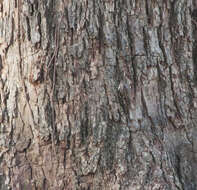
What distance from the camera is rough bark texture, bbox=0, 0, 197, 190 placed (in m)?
2.27

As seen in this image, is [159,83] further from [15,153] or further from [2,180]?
[2,180]

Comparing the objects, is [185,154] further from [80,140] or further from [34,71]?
[34,71]

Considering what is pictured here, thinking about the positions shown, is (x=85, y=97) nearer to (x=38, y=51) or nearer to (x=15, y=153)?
(x=38, y=51)

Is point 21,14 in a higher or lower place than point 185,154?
higher

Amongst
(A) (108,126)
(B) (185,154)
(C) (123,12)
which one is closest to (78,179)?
(A) (108,126)

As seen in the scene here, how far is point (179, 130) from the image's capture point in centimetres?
235

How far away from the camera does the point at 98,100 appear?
2283 millimetres

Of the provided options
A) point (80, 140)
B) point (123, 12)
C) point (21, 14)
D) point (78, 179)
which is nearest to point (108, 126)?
point (80, 140)

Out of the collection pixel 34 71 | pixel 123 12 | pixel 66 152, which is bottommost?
pixel 66 152

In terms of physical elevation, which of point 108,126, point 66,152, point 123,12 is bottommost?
point 66,152

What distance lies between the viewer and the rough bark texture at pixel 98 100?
7.45 ft

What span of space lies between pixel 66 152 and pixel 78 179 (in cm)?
17

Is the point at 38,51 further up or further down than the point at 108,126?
further up

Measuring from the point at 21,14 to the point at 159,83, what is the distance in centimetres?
93
